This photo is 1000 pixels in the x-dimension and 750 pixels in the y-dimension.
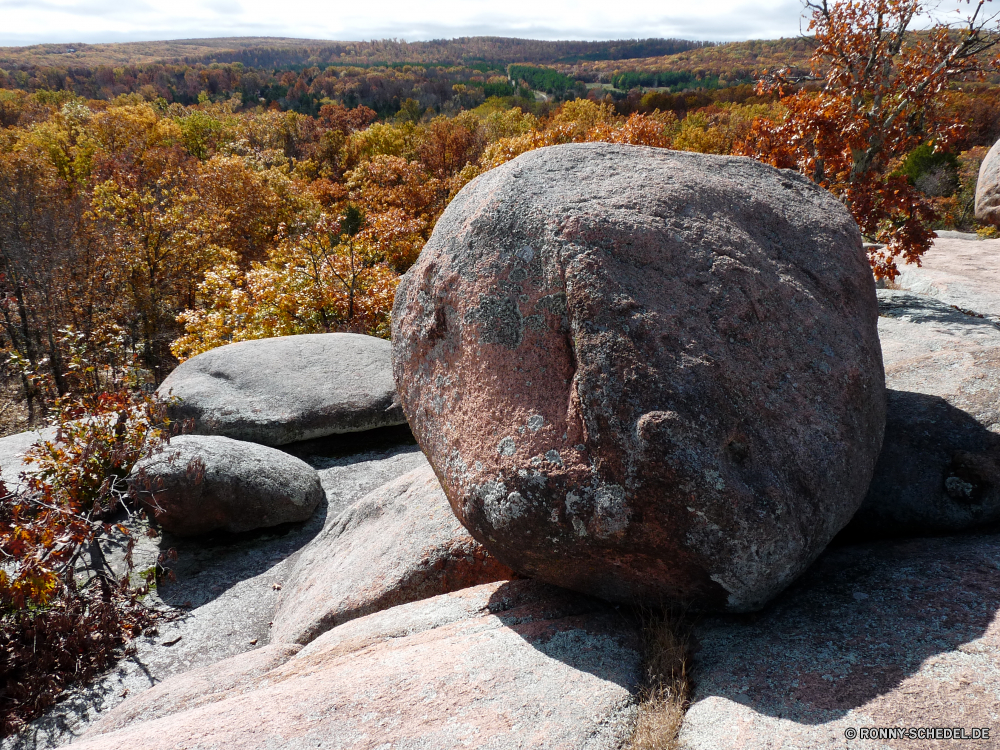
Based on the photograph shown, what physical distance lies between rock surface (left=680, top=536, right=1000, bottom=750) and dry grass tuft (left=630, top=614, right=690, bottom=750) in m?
0.07

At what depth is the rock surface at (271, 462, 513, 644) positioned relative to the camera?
181 inches

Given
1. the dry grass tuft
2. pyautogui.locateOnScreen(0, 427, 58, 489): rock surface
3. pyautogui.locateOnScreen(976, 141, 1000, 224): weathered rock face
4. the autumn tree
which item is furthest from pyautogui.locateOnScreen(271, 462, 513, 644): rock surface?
pyautogui.locateOnScreen(976, 141, 1000, 224): weathered rock face

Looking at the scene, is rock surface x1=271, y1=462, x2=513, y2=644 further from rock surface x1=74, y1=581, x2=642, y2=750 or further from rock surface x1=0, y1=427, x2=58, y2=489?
rock surface x1=0, y1=427, x2=58, y2=489

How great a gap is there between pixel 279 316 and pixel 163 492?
824cm

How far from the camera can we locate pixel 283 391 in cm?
925

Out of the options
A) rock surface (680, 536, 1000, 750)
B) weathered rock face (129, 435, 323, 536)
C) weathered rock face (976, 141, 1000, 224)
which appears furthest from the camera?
weathered rock face (976, 141, 1000, 224)

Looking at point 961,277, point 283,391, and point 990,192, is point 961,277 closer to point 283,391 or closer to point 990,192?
point 990,192

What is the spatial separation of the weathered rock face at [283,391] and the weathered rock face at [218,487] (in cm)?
124

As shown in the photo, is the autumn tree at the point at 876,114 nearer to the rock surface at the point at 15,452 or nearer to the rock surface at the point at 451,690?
the rock surface at the point at 451,690

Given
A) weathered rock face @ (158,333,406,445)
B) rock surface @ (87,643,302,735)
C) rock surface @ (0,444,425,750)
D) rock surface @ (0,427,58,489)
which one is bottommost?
rock surface @ (0,444,425,750)

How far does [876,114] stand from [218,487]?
11.1 metres

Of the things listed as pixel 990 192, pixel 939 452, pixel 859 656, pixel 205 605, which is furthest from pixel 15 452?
pixel 990 192

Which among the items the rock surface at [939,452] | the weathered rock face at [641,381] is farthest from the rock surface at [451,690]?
the rock surface at [939,452]

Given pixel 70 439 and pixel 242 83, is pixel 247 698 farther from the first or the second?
pixel 242 83
